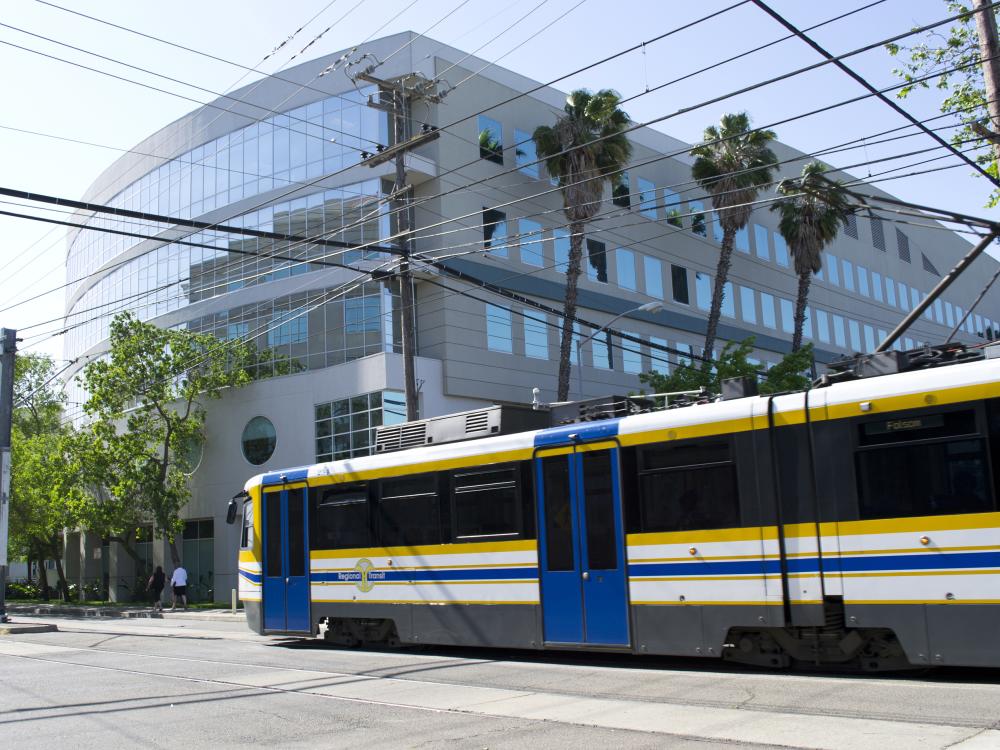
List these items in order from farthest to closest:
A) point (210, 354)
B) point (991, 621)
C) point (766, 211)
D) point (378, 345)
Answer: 1. point (766, 211)
2. point (210, 354)
3. point (378, 345)
4. point (991, 621)

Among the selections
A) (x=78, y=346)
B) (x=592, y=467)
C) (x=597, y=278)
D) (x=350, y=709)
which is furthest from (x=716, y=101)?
(x=78, y=346)

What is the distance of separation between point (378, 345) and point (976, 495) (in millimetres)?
25581

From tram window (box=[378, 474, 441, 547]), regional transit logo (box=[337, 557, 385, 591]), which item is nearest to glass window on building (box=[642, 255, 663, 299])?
regional transit logo (box=[337, 557, 385, 591])

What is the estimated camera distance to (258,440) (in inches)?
1454

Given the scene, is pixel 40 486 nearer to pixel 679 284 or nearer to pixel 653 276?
pixel 653 276

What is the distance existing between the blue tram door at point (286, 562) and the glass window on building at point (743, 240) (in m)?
35.0

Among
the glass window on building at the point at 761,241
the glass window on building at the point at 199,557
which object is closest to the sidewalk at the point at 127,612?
the glass window on building at the point at 199,557

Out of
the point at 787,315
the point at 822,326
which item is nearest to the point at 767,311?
the point at 787,315

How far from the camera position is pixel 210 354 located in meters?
37.5

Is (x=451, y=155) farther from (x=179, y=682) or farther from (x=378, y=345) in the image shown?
(x=179, y=682)

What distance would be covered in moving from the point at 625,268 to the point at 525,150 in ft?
22.7

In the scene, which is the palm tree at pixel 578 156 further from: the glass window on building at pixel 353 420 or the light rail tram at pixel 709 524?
the light rail tram at pixel 709 524

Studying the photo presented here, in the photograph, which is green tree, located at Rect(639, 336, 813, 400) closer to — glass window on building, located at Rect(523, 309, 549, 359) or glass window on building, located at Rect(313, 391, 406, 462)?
glass window on building, located at Rect(523, 309, 549, 359)

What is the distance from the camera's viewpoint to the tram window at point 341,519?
15.7m
